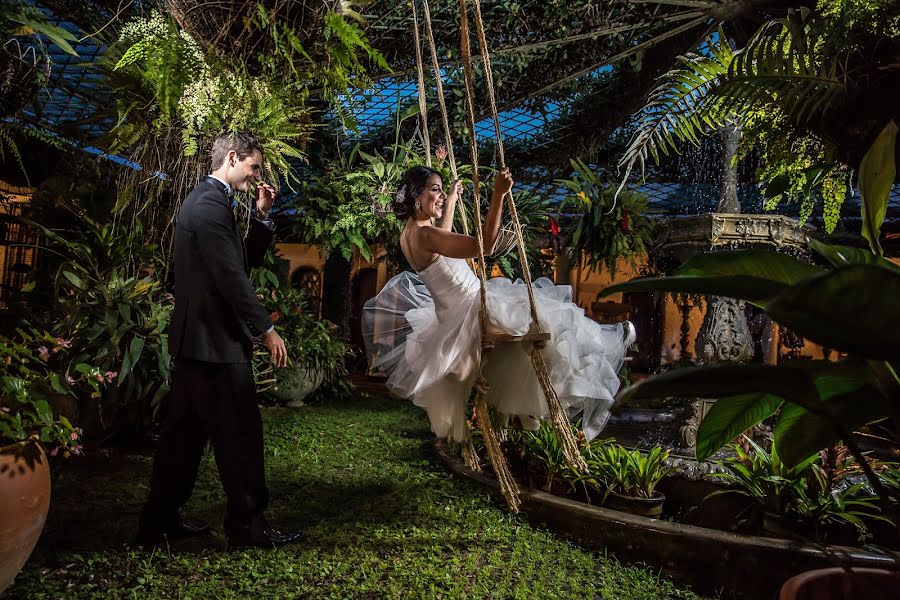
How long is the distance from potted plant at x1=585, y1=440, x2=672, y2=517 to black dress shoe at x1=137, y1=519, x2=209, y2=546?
176cm

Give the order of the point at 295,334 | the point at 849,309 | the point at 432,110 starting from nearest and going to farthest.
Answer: the point at 849,309
the point at 432,110
the point at 295,334

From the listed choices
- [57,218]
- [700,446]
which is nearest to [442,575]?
[700,446]

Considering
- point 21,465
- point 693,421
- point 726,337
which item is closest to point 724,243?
point 726,337

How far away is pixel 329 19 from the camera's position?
2.07 m

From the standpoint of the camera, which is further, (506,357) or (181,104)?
(506,357)

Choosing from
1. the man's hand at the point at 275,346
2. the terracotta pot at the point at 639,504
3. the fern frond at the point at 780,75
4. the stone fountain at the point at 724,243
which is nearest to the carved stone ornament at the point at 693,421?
the stone fountain at the point at 724,243

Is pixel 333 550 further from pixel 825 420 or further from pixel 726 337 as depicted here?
pixel 726 337

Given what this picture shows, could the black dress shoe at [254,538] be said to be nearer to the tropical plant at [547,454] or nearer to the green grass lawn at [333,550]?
the green grass lawn at [333,550]

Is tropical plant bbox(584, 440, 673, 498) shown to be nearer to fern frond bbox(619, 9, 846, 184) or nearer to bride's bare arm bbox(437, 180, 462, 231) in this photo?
bride's bare arm bbox(437, 180, 462, 231)

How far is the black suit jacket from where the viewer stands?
244cm

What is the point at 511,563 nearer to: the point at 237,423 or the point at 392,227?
the point at 237,423

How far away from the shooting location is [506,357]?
3.06m

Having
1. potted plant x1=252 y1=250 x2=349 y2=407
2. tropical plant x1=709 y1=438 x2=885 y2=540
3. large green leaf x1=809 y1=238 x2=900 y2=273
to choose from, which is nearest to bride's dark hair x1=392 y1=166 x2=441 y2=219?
tropical plant x1=709 y1=438 x2=885 y2=540

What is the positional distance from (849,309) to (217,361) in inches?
86.7
